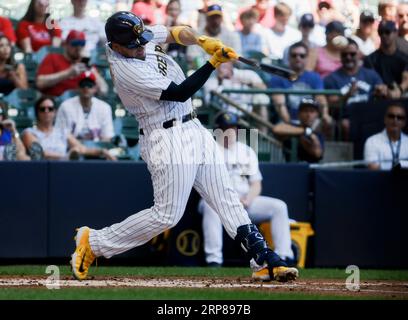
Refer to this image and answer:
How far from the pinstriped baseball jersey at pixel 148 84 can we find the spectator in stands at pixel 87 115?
3.29 m

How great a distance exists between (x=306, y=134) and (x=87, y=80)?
2.39 meters

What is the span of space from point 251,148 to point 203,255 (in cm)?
117

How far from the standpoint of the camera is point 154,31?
6.95 m

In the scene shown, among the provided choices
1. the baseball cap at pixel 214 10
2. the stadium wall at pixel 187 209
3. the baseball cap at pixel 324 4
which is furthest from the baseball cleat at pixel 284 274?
the baseball cap at pixel 324 4

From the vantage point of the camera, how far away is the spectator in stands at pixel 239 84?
1102 cm

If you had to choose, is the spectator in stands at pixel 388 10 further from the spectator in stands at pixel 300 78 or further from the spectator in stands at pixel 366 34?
the spectator in stands at pixel 300 78

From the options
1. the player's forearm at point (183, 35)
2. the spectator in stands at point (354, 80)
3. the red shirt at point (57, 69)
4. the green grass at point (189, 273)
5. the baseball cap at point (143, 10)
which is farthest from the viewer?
the baseball cap at point (143, 10)

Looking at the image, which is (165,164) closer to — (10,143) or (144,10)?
(10,143)

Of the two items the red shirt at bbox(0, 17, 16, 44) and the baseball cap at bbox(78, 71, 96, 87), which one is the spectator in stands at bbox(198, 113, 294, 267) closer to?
the baseball cap at bbox(78, 71, 96, 87)

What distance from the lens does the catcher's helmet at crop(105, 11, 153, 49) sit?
6395 millimetres

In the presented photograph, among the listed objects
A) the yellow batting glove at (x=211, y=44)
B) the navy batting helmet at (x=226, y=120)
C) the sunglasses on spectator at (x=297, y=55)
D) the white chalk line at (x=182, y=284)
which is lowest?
the white chalk line at (x=182, y=284)

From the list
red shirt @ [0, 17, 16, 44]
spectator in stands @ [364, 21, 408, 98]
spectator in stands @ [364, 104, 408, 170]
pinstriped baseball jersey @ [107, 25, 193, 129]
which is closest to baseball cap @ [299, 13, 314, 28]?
spectator in stands @ [364, 21, 408, 98]

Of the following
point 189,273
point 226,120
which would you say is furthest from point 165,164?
point 226,120

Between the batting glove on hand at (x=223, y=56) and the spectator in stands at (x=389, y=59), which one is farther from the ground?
the spectator in stands at (x=389, y=59)
